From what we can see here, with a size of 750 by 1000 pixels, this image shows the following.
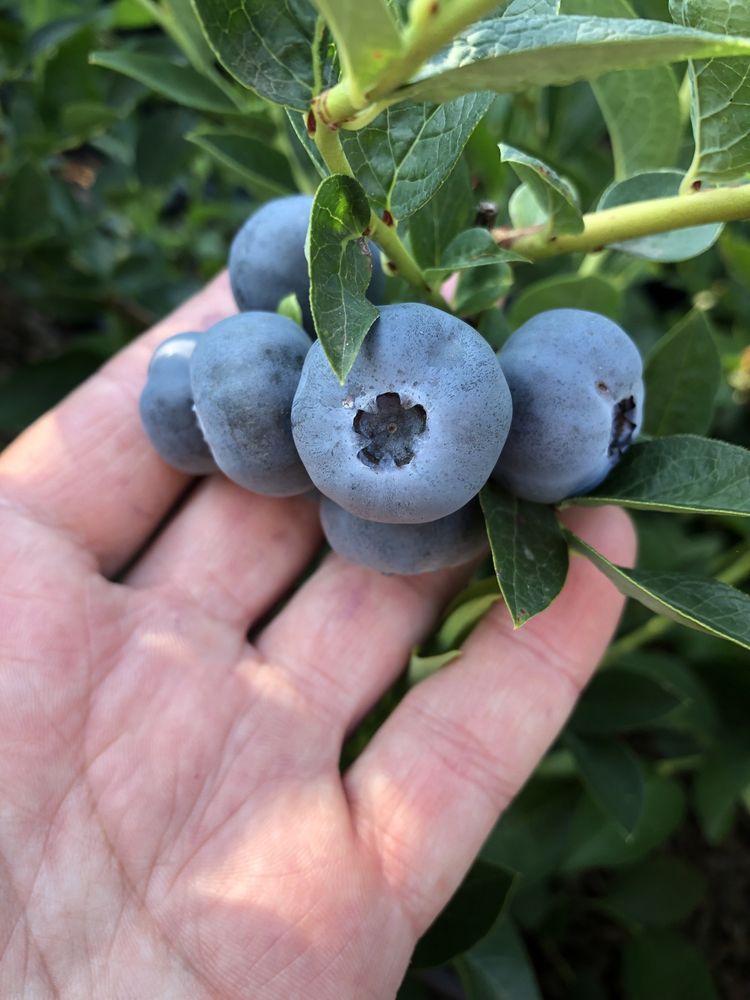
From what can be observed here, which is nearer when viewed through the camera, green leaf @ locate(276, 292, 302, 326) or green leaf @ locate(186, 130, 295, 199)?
green leaf @ locate(276, 292, 302, 326)

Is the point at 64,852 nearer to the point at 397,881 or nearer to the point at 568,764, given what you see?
the point at 397,881

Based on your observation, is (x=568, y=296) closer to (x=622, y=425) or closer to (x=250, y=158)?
(x=622, y=425)

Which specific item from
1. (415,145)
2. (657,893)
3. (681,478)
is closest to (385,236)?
(415,145)

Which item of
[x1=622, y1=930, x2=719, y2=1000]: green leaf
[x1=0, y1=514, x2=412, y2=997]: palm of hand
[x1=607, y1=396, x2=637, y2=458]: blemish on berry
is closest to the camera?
[x1=607, y1=396, x2=637, y2=458]: blemish on berry

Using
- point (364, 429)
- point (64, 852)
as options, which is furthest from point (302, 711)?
point (364, 429)

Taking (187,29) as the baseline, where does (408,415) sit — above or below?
below

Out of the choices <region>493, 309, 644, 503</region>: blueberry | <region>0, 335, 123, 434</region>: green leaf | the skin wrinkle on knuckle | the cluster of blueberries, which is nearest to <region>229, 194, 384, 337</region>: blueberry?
the cluster of blueberries

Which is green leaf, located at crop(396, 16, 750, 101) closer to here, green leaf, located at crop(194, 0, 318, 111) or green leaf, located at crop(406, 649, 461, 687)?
green leaf, located at crop(194, 0, 318, 111)

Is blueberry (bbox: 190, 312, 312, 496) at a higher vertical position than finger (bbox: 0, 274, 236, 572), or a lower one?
higher
